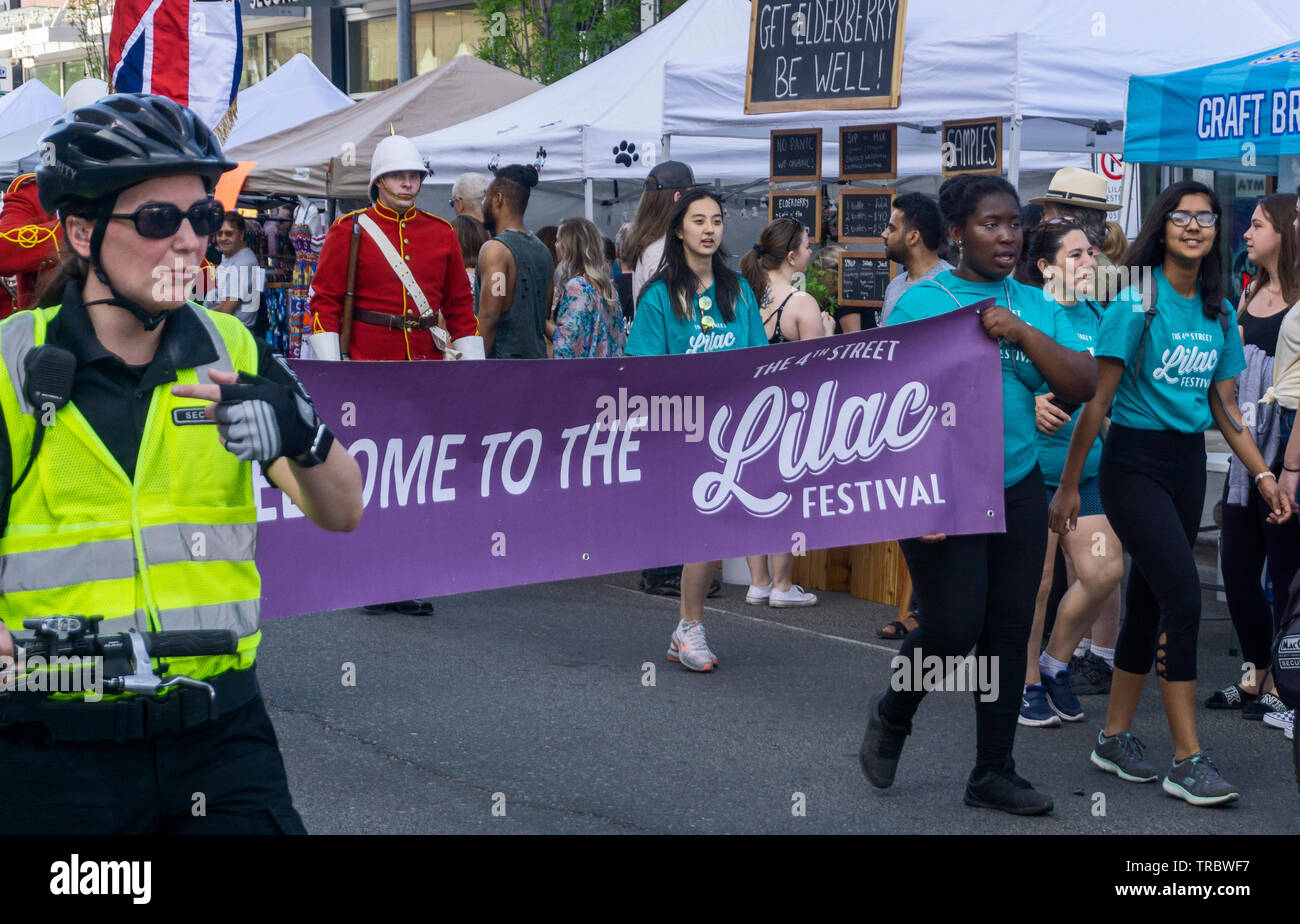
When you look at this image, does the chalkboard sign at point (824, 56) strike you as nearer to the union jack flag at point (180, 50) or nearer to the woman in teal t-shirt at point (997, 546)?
the union jack flag at point (180, 50)

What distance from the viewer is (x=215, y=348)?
2.56 m

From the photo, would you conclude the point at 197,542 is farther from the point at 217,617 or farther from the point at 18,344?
the point at 18,344

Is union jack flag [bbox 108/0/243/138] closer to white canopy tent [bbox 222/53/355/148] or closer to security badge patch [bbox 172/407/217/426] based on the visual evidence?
security badge patch [bbox 172/407/217/426]

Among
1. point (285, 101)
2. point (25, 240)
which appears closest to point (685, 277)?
point (25, 240)

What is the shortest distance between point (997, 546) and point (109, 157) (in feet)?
10.9

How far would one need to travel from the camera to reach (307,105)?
20.3m

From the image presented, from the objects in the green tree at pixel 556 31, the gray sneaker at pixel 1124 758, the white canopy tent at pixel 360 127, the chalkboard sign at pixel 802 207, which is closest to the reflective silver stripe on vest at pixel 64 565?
the gray sneaker at pixel 1124 758

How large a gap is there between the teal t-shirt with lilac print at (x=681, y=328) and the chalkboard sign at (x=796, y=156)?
430cm

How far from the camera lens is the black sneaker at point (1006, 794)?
5074 millimetres

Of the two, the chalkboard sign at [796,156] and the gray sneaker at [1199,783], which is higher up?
the chalkboard sign at [796,156]
